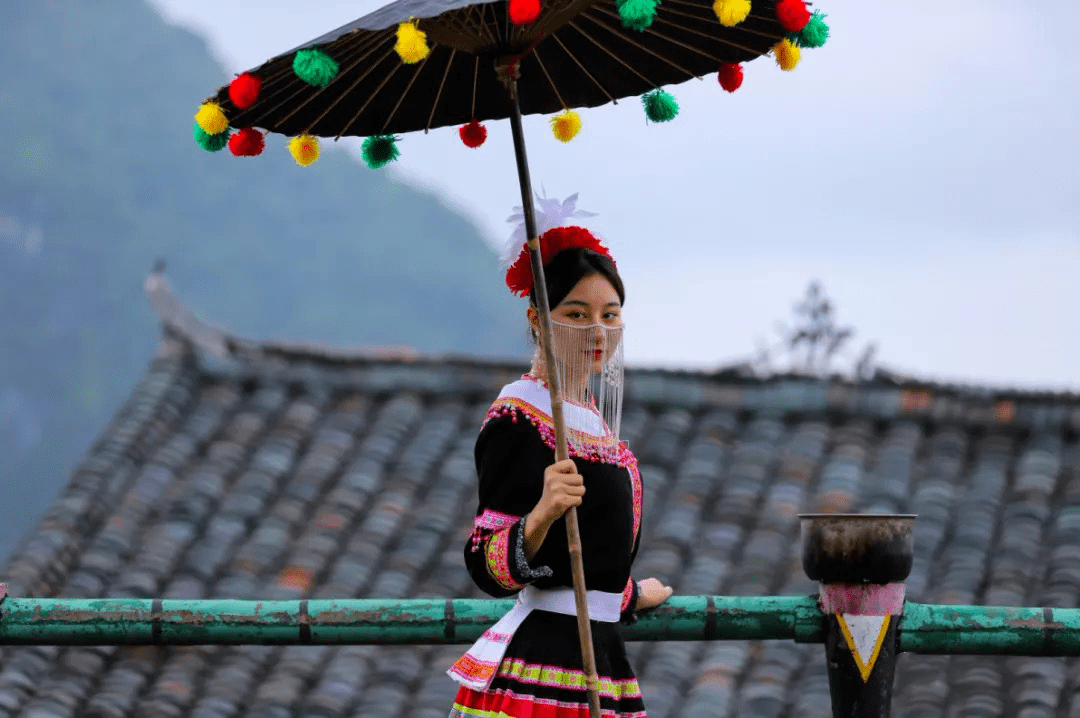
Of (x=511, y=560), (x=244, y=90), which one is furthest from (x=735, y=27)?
(x=511, y=560)

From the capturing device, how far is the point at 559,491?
2643mm

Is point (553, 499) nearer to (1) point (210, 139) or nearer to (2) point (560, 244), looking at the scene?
(2) point (560, 244)

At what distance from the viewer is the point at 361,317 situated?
5925cm

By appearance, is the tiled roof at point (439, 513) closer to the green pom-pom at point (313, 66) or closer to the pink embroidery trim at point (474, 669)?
the pink embroidery trim at point (474, 669)

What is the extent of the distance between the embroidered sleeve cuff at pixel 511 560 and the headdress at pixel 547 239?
1.71 feet

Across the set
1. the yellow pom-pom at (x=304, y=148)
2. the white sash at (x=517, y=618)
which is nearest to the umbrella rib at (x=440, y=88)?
the yellow pom-pom at (x=304, y=148)

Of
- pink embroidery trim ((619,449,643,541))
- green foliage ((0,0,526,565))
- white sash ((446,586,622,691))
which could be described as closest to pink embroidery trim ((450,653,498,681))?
white sash ((446,586,622,691))

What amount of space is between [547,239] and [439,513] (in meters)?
4.44

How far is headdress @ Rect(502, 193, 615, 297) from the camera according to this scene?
296 cm

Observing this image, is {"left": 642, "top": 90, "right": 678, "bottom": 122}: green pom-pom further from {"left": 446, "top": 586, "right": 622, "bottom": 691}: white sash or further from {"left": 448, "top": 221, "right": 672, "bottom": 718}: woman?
{"left": 446, "top": 586, "right": 622, "bottom": 691}: white sash

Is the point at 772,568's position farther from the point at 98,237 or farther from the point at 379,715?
the point at 98,237

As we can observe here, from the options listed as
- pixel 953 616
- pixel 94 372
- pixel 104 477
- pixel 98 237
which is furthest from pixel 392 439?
pixel 98 237

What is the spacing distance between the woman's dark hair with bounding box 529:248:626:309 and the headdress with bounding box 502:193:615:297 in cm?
1

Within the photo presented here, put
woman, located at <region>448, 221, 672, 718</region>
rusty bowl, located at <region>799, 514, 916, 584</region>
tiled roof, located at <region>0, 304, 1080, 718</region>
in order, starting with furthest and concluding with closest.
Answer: tiled roof, located at <region>0, 304, 1080, 718</region> → rusty bowl, located at <region>799, 514, 916, 584</region> → woman, located at <region>448, 221, 672, 718</region>
